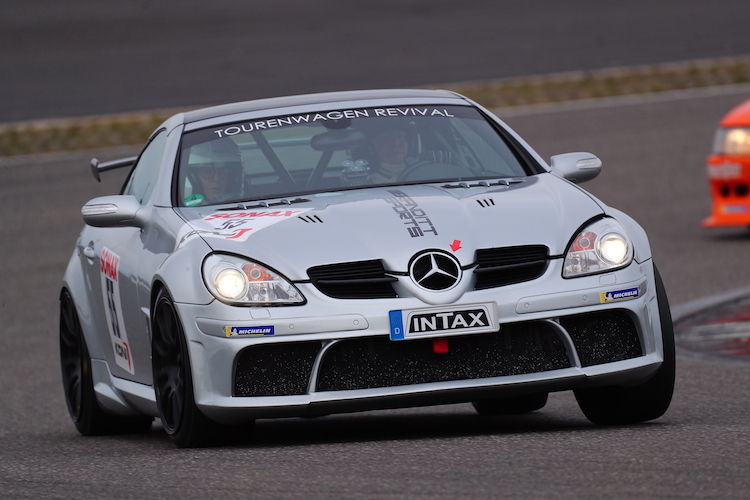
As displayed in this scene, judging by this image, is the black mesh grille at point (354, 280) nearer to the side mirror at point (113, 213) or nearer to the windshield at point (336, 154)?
the windshield at point (336, 154)

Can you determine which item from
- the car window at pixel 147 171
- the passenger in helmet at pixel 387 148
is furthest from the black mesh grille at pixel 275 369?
the car window at pixel 147 171

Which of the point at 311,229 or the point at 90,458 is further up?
the point at 311,229

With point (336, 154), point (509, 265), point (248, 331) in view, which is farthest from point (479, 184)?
point (248, 331)

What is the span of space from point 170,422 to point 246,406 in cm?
56

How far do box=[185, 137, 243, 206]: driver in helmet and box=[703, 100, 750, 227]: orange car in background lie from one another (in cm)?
784

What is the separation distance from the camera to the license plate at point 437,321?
5383 millimetres

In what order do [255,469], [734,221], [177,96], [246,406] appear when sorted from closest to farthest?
1. [255,469]
2. [246,406]
3. [734,221]
4. [177,96]

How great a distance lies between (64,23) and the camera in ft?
91.0

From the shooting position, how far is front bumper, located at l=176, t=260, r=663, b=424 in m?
5.41

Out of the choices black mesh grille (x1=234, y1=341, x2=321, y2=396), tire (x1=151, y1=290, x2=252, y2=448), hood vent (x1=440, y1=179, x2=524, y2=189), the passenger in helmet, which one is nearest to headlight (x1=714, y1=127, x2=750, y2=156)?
the passenger in helmet

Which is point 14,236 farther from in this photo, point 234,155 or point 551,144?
point 234,155

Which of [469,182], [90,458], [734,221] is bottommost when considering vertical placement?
[734,221]

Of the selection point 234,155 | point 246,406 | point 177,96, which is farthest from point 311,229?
point 177,96

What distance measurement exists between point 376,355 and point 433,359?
0.20m
